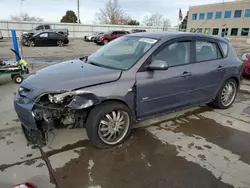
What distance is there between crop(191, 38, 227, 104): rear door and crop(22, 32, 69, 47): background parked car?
60.3ft

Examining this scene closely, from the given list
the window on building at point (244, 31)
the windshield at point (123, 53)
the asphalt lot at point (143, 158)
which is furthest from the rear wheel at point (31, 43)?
the window on building at point (244, 31)

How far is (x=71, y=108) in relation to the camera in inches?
111

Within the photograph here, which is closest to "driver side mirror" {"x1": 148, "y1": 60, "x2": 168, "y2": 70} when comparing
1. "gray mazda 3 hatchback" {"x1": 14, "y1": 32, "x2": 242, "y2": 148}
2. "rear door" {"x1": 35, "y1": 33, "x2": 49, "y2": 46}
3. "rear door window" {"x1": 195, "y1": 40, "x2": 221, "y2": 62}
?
"gray mazda 3 hatchback" {"x1": 14, "y1": 32, "x2": 242, "y2": 148}

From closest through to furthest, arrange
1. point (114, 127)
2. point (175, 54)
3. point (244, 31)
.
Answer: point (114, 127) → point (175, 54) → point (244, 31)

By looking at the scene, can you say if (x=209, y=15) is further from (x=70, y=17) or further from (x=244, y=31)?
(x=70, y=17)

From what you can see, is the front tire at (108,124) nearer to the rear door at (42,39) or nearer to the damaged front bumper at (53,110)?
the damaged front bumper at (53,110)

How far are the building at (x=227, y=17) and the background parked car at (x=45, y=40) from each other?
101ft

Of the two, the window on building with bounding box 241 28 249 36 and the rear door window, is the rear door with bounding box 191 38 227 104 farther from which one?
the window on building with bounding box 241 28 249 36

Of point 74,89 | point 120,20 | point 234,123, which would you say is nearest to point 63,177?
point 74,89

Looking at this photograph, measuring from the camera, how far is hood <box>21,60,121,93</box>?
→ 113 inches

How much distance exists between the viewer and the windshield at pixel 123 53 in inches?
135

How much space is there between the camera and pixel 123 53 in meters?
3.77

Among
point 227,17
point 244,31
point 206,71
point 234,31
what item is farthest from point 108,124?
point 227,17

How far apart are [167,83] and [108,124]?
3.86 ft
